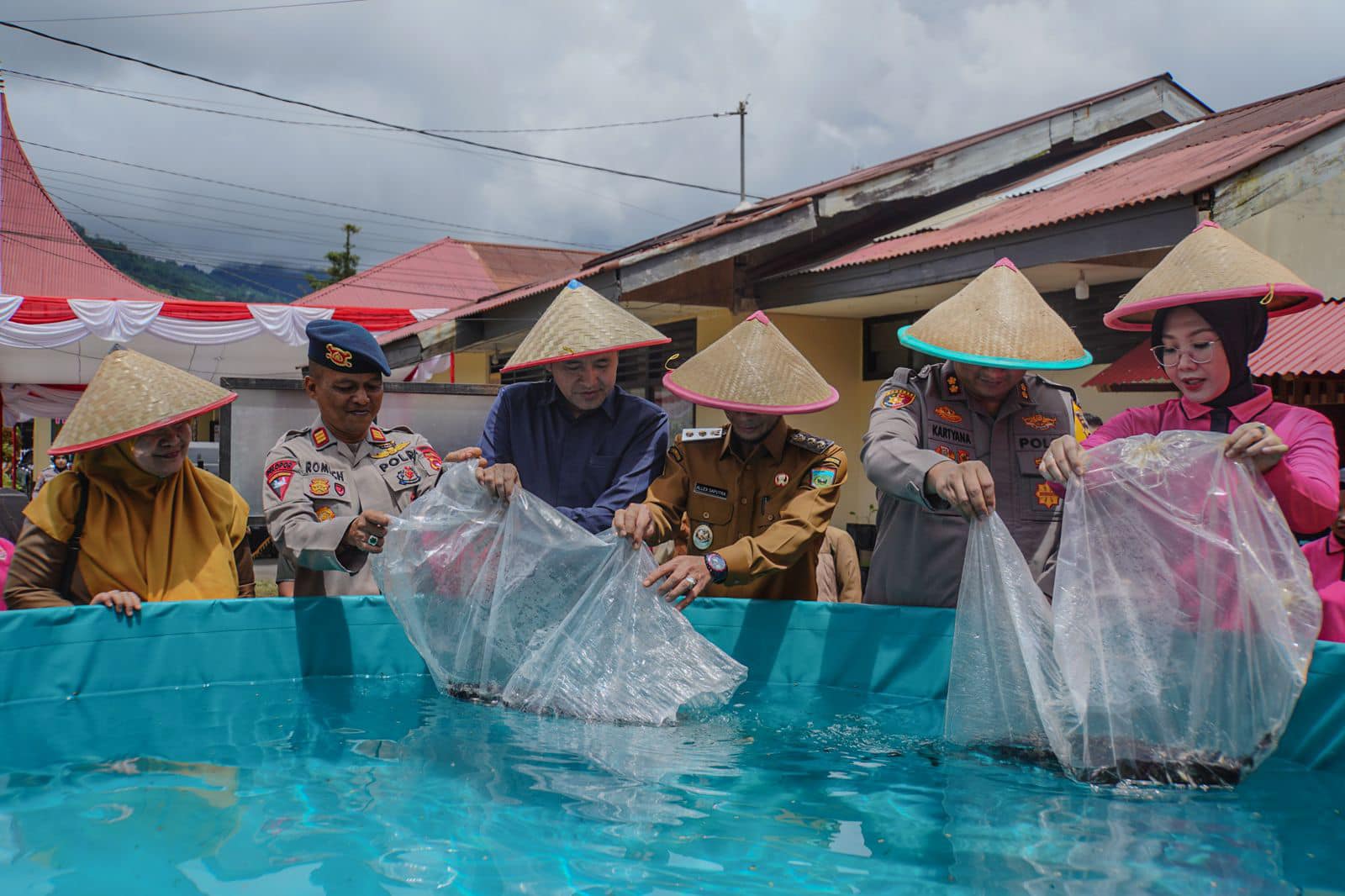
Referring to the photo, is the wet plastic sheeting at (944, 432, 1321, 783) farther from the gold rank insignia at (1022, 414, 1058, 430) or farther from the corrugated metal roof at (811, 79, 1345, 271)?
the corrugated metal roof at (811, 79, 1345, 271)

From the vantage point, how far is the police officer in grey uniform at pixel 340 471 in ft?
10.7

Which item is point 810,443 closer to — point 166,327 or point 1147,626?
point 1147,626

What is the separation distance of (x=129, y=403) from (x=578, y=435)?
1.35 m

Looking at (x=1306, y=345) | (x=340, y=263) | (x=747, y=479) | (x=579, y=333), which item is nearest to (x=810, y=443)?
(x=747, y=479)

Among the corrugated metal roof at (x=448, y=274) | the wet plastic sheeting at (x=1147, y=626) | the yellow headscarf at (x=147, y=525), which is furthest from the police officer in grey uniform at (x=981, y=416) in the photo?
the corrugated metal roof at (x=448, y=274)

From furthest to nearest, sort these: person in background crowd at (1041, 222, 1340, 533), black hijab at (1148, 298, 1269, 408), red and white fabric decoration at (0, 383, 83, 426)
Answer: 1. red and white fabric decoration at (0, 383, 83, 426)
2. black hijab at (1148, 298, 1269, 408)
3. person in background crowd at (1041, 222, 1340, 533)

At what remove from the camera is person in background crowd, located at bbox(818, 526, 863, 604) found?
5020mm

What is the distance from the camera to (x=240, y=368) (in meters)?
17.0

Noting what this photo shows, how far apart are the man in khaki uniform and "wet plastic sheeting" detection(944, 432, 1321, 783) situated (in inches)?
26.1

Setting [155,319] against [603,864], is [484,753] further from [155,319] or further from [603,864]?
[155,319]

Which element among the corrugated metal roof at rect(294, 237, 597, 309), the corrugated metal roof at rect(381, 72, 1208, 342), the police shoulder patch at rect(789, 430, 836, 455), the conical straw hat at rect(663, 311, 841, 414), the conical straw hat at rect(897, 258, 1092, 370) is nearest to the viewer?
the conical straw hat at rect(897, 258, 1092, 370)

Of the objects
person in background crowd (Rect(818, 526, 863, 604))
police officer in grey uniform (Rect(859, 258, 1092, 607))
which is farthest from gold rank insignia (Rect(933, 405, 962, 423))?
person in background crowd (Rect(818, 526, 863, 604))

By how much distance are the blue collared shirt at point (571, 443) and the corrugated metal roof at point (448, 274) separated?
51.3ft

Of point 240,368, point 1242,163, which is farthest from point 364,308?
point 1242,163
